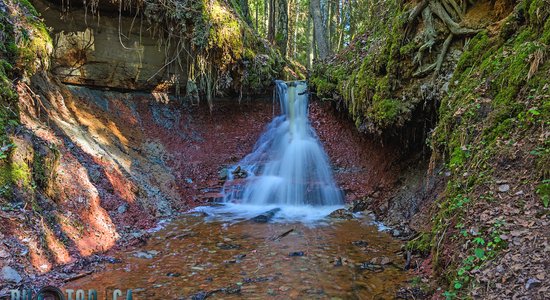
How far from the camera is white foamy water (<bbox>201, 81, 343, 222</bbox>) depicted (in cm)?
976

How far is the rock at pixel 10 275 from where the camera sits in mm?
4133

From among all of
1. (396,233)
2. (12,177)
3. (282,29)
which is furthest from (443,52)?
(282,29)

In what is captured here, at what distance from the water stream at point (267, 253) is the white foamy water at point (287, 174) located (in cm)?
3

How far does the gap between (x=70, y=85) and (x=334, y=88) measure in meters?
7.95

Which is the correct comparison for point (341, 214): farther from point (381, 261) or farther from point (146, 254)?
point (146, 254)

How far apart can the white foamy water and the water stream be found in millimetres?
31

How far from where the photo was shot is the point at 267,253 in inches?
239

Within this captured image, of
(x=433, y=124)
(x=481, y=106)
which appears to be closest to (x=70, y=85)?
(x=433, y=124)

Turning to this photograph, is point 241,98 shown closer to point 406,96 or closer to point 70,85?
point 70,85

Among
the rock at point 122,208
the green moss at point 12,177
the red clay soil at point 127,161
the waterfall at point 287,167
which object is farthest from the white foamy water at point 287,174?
the green moss at point 12,177

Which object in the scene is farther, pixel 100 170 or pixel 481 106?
pixel 100 170

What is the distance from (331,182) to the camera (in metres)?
10.7

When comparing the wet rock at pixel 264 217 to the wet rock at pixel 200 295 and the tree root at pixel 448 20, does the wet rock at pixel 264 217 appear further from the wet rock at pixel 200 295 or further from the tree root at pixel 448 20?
the tree root at pixel 448 20

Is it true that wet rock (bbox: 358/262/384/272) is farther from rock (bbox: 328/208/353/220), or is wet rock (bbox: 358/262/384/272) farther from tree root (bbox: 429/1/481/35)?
tree root (bbox: 429/1/481/35)
